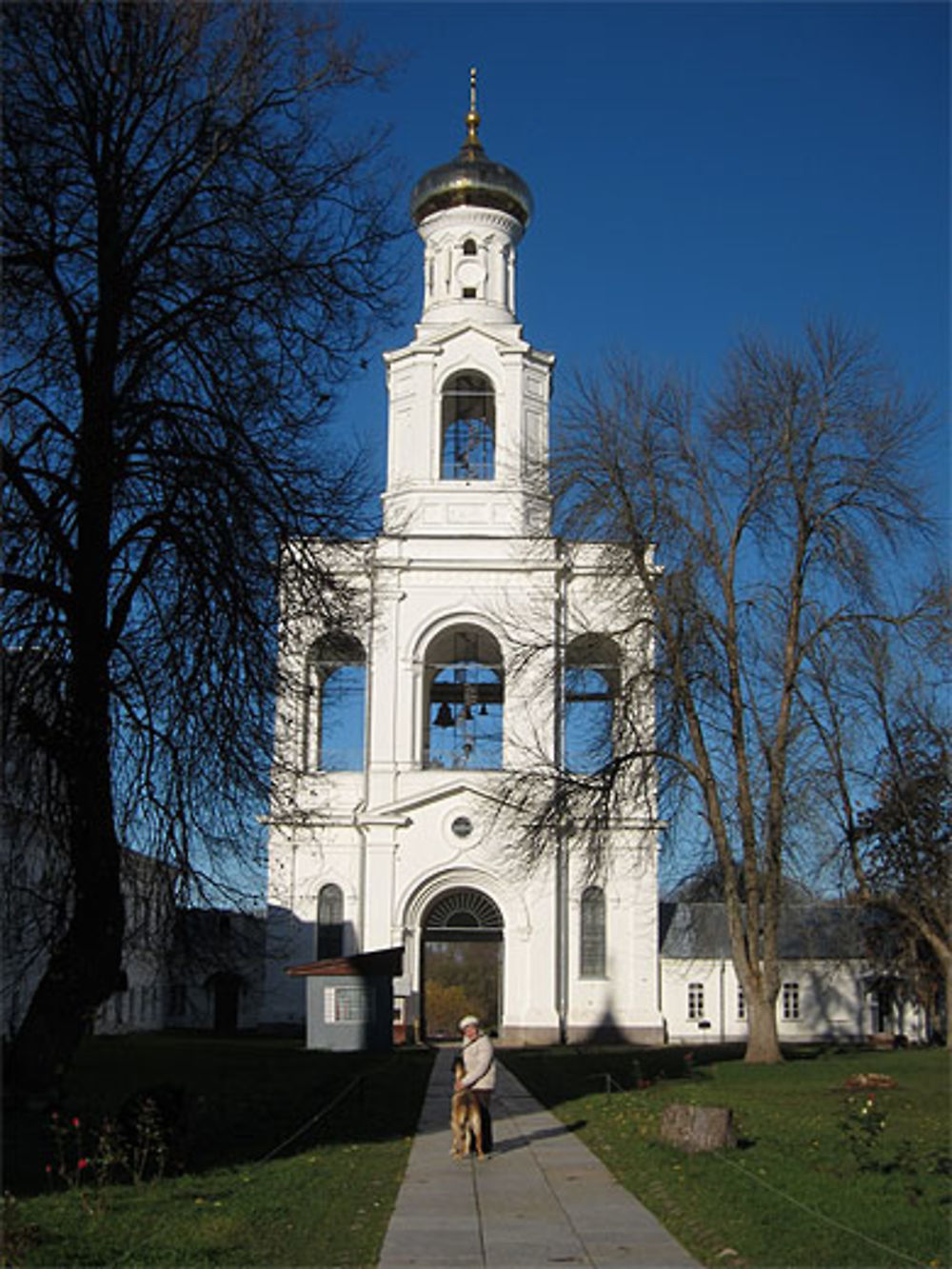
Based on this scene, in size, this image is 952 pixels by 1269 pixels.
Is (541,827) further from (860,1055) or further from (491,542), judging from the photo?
(491,542)

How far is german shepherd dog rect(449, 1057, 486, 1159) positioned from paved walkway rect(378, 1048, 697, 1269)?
16cm

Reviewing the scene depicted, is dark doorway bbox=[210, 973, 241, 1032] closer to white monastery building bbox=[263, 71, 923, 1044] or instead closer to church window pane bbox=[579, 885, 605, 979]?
white monastery building bbox=[263, 71, 923, 1044]

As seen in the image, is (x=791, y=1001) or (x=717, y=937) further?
(x=717, y=937)

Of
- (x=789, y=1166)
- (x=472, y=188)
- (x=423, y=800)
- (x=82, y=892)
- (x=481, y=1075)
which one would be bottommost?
(x=789, y=1166)

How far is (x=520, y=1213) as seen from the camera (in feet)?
39.3

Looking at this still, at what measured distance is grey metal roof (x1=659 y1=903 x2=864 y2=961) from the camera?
2048 inches

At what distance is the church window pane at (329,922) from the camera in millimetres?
42406

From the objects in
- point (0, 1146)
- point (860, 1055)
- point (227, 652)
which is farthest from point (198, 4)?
point (860, 1055)

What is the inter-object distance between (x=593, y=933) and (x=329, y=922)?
7172 mm

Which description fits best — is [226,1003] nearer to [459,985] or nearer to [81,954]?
[81,954]

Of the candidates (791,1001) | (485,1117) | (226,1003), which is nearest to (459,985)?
(791,1001)

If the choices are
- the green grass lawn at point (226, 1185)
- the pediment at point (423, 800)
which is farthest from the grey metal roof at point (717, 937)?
the green grass lawn at point (226, 1185)

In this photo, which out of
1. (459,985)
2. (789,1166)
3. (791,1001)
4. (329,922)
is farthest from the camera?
(459,985)

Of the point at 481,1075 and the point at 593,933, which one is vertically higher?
the point at 593,933
